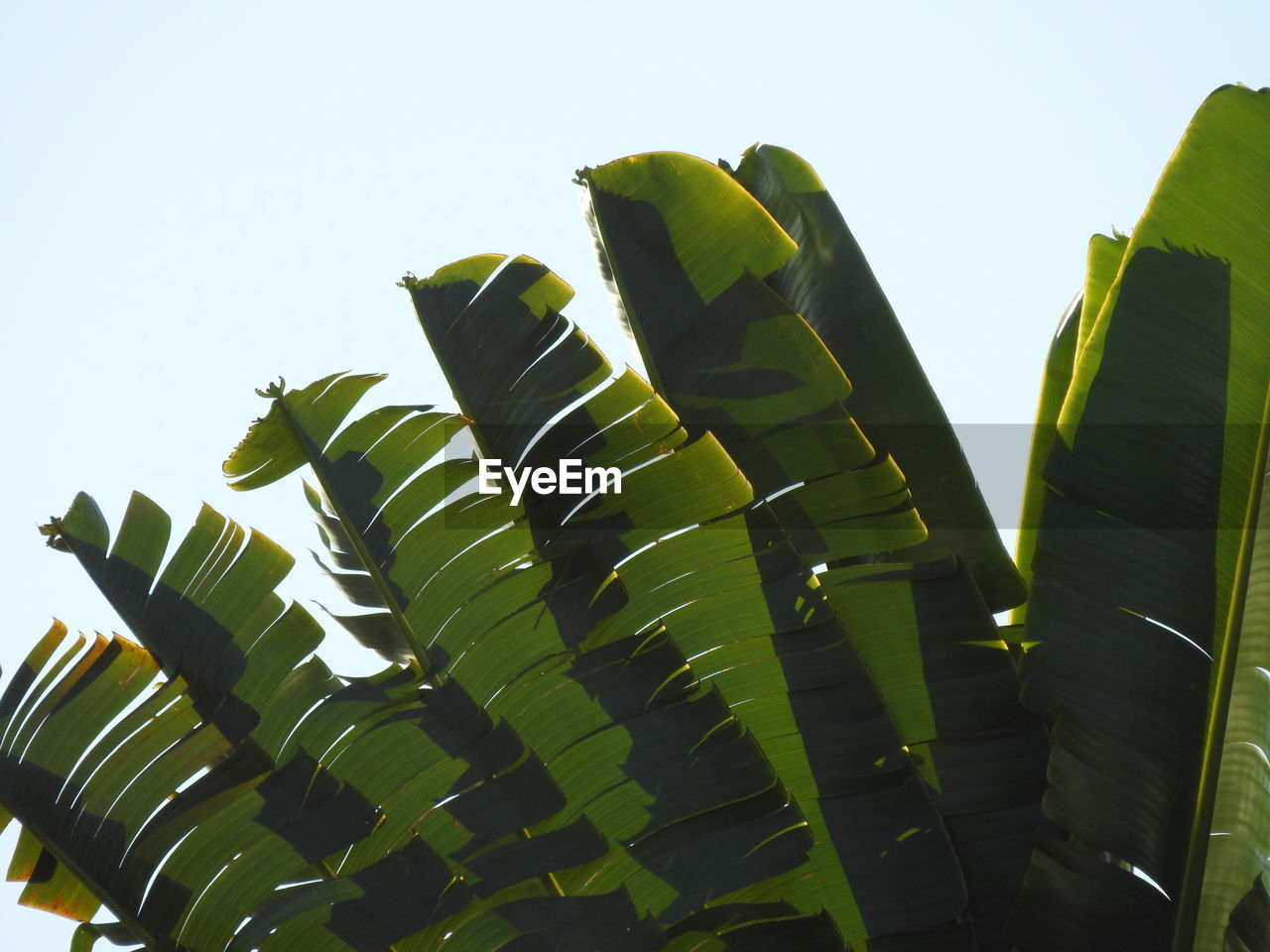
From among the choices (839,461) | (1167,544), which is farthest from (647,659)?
(1167,544)

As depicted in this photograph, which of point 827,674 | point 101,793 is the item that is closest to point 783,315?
point 827,674

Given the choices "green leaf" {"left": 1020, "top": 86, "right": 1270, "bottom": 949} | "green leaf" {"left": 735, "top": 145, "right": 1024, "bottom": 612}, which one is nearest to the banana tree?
"green leaf" {"left": 1020, "top": 86, "right": 1270, "bottom": 949}

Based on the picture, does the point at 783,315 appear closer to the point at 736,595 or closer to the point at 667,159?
the point at 667,159

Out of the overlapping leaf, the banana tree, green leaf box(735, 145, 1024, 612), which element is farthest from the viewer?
green leaf box(735, 145, 1024, 612)

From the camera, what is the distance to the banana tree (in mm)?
2090

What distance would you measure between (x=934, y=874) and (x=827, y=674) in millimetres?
453

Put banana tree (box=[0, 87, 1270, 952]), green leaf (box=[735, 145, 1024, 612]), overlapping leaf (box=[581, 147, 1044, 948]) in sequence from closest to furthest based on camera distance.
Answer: banana tree (box=[0, 87, 1270, 952])
overlapping leaf (box=[581, 147, 1044, 948])
green leaf (box=[735, 145, 1024, 612])

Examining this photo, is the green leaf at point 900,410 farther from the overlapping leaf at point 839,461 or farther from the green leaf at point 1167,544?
the green leaf at point 1167,544

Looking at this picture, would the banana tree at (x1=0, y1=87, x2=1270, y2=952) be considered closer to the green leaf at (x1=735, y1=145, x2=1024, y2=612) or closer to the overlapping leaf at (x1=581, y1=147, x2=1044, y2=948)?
the overlapping leaf at (x1=581, y1=147, x2=1044, y2=948)

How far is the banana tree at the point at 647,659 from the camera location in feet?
6.86

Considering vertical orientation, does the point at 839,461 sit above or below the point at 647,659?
above

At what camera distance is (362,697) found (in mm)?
2113

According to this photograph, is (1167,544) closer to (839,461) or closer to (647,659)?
(839,461)

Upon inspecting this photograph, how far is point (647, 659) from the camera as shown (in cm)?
213
